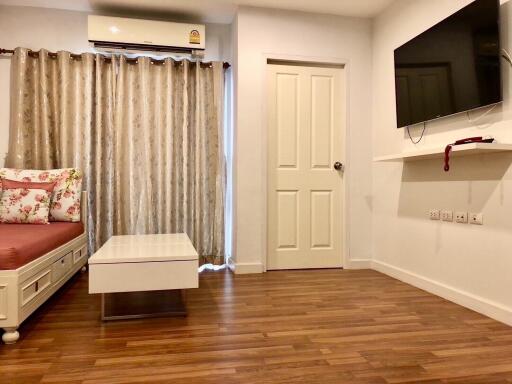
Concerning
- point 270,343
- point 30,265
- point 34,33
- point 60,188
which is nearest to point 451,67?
point 270,343

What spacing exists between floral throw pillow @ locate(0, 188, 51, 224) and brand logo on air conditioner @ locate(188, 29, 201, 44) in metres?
1.90

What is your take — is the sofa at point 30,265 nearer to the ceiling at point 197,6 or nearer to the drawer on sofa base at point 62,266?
the drawer on sofa base at point 62,266

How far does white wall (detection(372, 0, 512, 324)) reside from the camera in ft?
7.72

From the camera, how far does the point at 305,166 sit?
149 inches

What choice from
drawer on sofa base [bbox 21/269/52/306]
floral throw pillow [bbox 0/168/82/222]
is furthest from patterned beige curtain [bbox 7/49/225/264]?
drawer on sofa base [bbox 21/269/52/306]

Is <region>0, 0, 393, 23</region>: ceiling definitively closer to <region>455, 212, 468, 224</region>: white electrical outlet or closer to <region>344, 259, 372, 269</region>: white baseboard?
<region>455, 212, 468, 224</region>: white electrical outlet

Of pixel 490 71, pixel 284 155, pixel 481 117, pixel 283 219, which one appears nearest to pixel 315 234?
pixel 283 219

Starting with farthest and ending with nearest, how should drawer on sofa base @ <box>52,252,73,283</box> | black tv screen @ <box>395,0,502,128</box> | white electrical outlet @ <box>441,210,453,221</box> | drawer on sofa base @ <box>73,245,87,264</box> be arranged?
1. drawer on sofa base @ <box>73,245,87,264</box>
2. white electrical outlet @ <box>441,210,453,221</box>
3. drawer on sofa base @ <box>52,252,73,283</box>
4. black tv screen @ <box>395,0,502,128</box>

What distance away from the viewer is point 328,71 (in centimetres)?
384

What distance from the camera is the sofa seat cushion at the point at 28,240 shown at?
6.43 feet

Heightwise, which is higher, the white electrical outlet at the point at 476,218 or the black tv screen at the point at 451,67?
the black tv screen at the point at 451,67

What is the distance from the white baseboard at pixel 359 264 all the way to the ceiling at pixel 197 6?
2371 mm

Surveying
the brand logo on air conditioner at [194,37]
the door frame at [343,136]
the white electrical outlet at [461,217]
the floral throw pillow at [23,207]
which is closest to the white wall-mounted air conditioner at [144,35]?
the brand logo on air conditioner at [194,37]

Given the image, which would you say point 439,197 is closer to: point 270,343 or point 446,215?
point 446,215
